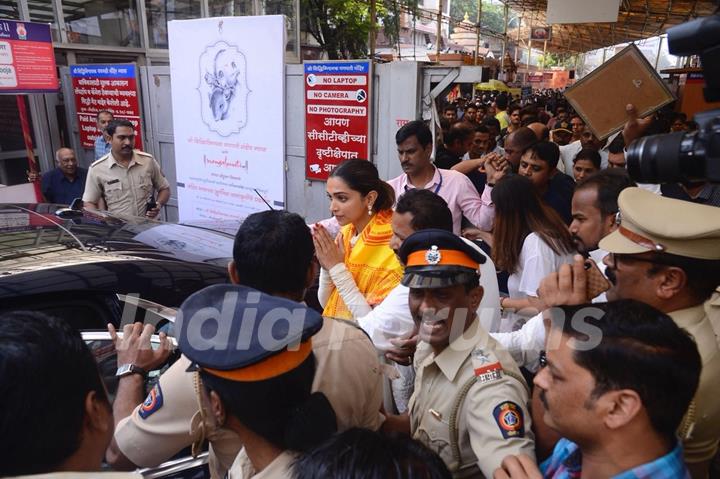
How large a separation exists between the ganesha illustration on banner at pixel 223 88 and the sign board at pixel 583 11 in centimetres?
500

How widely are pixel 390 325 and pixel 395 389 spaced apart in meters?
0.36

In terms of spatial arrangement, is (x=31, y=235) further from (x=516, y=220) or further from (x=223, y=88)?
(x=223, y=88)

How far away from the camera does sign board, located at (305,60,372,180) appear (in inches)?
187

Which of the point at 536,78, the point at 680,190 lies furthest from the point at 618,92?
the point at 536,78

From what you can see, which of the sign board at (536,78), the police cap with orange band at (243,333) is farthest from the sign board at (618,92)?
the sign board at (536,78)

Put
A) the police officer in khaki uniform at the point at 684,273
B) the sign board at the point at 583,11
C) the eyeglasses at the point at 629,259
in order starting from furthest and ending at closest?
the sign board at the point at 583,11, the eyeglasses at the point at 629,259, the police officer in khaki uniform at the point at 684,273

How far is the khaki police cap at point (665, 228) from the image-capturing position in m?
1.37

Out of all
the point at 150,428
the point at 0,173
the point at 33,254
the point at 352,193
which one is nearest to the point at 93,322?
the point at 33,254

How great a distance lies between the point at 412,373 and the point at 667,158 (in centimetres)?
120

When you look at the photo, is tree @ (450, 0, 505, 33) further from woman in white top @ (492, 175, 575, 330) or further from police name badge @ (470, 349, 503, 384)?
police name badge @ (470, 349, 503, 384)

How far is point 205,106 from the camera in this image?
5.36 metres

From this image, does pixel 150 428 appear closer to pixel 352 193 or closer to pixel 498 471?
pixel 498 471

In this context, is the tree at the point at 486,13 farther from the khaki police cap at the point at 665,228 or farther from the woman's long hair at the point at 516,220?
the khaki police cap at the point at 665,228

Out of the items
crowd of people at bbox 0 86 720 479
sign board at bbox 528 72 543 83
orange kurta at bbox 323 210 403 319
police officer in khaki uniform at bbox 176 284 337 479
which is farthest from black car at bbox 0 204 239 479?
sign board at bbox 528 72 543 83
